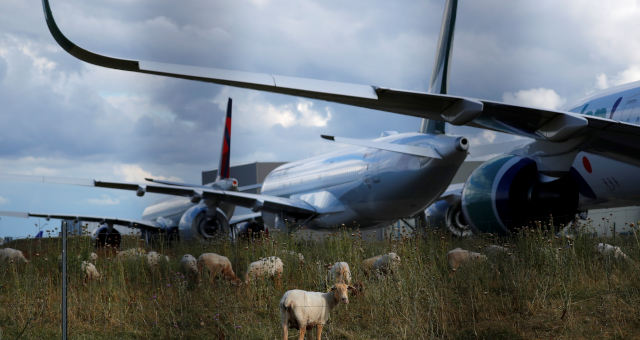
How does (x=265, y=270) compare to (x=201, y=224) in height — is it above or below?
below

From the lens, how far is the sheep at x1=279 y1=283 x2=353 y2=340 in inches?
147

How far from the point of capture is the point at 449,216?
15.0m

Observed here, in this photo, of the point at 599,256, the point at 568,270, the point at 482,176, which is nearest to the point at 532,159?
the point at 482,176

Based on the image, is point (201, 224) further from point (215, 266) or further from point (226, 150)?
point (215, 266)

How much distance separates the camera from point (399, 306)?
5219mm

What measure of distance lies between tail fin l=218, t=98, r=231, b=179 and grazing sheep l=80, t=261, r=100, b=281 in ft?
49.4

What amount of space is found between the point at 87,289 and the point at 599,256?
19.9 ft

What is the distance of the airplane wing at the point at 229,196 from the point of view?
16344 mm

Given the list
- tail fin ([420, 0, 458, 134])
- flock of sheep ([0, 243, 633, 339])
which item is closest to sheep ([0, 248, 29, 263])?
flock of sheep ([0, 243, 633, 339])

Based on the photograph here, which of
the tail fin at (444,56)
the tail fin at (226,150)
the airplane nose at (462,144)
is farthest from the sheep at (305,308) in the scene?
the tail fin at (226,150)

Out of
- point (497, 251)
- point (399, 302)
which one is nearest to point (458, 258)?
point (497, 251)

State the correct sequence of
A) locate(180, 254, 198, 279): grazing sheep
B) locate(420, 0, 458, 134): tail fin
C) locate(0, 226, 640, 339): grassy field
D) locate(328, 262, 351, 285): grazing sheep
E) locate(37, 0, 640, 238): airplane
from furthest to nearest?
locate(420, 0, 458, 134): tail fin
locate(180, 254, 198, 279): grazing sheep
locate(328, 262, 351, 285): grazing sheep
locate(0, 226, 640, 339): grassy field
locate(37, 0, 640, 238): airplane

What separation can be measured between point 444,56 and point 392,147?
167 inches

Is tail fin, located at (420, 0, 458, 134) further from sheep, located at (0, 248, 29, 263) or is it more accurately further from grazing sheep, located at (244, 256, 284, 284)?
sheep, located at (0, 248, 29, 263)
